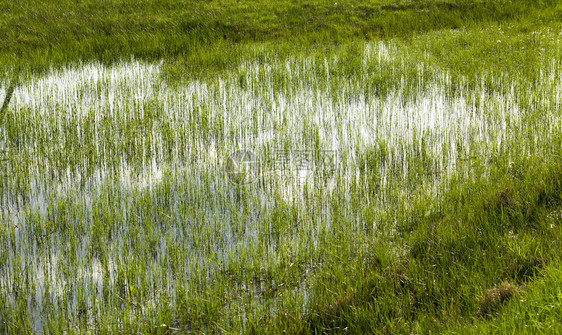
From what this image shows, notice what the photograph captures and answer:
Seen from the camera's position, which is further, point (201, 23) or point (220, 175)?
point (201, 23)

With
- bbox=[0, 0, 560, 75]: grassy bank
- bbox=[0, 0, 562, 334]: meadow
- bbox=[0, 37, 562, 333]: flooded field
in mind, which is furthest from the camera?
bbox=[0, 0, 560, 75]: grassy bank

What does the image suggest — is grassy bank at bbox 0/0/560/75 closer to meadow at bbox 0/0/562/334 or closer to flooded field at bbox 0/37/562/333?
meadow at bbox 0/0/562/334

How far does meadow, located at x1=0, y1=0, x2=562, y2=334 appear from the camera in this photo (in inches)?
130

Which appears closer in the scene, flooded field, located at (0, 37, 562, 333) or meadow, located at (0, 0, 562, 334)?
meadow, located at (0, 0, 562, 334)

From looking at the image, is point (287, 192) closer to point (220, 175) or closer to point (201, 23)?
point (220, 175)

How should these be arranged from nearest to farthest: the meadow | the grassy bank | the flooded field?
1. the meadow
2. the flooded field
3. the grassy bank

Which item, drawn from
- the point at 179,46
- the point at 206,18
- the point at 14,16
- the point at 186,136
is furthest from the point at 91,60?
the point at 186,136

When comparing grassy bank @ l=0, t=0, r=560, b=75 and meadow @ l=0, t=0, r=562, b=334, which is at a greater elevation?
grassy bank @ l=0, t=0, r=560, b=75

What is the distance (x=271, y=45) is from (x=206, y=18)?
2.76 m

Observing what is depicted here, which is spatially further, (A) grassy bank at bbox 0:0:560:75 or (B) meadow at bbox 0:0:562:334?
(A) grassy bank at bbox 0:0:560:75

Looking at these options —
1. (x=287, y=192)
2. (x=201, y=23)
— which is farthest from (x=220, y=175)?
(x=201, y=23)

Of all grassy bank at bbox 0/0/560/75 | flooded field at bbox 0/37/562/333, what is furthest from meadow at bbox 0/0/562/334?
grassy bank at bbox 0/0/560/75

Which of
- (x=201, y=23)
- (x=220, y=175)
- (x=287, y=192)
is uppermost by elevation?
(x=201, y=23)

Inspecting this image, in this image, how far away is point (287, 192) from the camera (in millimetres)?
4996
